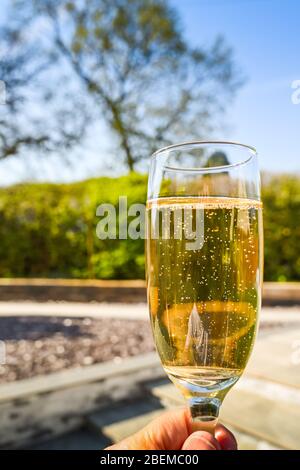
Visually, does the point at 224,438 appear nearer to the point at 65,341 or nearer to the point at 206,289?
the point at 206,289

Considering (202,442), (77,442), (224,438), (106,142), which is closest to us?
(202,442)

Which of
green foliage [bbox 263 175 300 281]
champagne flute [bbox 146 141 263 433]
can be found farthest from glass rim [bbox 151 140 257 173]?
green foliage [bbox 263 175 300 281]

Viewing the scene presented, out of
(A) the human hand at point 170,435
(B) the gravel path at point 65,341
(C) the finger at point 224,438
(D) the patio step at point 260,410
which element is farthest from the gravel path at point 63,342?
(C) the finger at point 224,438

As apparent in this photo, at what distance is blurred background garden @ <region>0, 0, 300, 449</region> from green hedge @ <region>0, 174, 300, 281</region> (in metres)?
0.03

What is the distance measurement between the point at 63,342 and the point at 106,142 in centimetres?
908

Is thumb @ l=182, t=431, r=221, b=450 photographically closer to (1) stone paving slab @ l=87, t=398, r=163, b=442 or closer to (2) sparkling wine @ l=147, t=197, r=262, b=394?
(2) sparkling wine @ l=147, t=197, r=262, b=394

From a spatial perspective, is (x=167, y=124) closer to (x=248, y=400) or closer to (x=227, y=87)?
(x=227, y=87)

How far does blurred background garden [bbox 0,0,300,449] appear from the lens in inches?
267

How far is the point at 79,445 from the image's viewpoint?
3576mm

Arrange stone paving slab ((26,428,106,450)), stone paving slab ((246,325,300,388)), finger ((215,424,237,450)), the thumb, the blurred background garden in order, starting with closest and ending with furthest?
the thumb
finger ((215,424,237,450))
stone paving slab ((26,428,106,450))
stone paving slab ((246,325,300,388))
the blurred background garden

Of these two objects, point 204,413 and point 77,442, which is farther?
point 77,442

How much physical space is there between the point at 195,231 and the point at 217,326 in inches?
7.8

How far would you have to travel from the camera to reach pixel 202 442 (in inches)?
33.4

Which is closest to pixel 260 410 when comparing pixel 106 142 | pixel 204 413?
pixel 204 413
